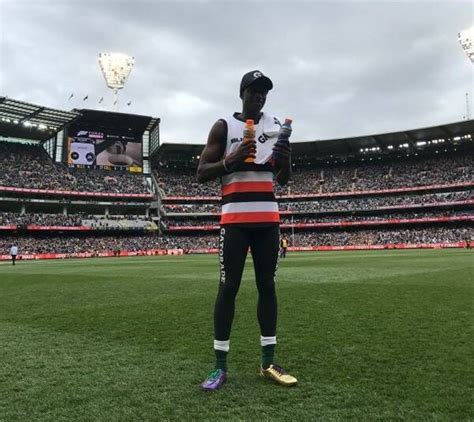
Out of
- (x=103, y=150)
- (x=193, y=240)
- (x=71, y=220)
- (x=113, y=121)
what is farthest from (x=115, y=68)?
(x=193, y=240)

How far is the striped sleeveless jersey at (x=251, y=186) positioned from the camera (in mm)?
4004

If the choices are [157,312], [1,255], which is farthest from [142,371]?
[1,255]

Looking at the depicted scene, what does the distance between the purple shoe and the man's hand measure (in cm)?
176

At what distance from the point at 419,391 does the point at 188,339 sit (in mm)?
2931

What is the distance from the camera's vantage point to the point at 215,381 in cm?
366

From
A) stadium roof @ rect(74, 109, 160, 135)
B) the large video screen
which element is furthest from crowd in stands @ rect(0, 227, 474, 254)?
stadium roof @ rect(74, 109, 160, 135)

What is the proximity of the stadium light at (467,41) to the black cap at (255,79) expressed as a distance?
5271cm

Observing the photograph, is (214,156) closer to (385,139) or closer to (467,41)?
(467,41)

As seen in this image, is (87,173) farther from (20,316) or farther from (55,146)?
(20,316)

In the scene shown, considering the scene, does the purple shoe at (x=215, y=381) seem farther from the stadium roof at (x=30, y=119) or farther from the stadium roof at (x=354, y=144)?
the stadium roof at (x=354, y=144)

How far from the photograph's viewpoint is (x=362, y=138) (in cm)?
6988

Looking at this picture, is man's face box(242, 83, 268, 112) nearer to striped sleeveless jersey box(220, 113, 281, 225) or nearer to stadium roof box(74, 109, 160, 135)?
striped sleeveless jersey box(220, 113, 281, 225)

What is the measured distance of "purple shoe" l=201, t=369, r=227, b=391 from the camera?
11.8 feet

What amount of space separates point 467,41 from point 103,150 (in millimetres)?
50648
